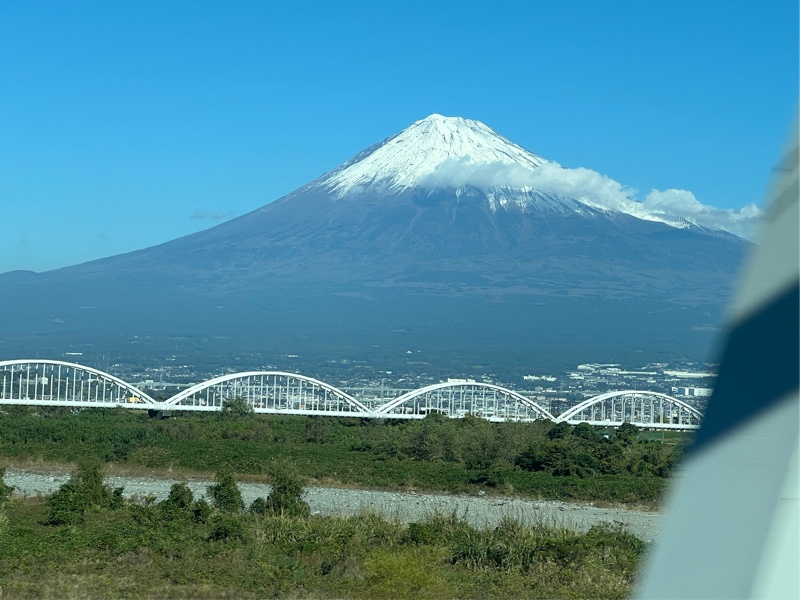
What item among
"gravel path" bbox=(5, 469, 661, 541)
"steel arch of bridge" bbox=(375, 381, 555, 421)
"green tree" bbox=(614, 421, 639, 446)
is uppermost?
"steel arch of bridge" bbox=(375, 381, 555, 421)

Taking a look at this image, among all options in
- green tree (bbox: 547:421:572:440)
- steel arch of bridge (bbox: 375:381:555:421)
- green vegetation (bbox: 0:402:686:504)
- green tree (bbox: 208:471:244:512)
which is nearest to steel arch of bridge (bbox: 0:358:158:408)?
green vegetation (bbox: 0:402:686:504)

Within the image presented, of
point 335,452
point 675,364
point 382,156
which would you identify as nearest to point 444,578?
point 335,452

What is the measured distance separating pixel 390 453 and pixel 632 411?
53.4 feet

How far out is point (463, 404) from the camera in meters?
38.5

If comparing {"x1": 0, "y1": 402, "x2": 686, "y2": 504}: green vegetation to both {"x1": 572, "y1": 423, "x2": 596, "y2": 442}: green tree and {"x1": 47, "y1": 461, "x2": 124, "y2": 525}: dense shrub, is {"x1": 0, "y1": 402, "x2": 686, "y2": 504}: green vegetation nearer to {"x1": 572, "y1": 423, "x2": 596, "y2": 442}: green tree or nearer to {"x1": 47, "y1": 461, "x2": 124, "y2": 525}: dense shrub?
{"x1": 572, "y1": 423, "x2": 596, "y2": 442}: green tree

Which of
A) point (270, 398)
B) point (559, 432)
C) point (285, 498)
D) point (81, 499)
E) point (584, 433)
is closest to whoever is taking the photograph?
point (81, 499)

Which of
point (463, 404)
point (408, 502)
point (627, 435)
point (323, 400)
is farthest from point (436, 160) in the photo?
point (408, 502)

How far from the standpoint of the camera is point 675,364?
81438 mm

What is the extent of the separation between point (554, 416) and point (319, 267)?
94.3 meters

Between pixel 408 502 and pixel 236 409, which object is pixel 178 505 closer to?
pixel 408 502

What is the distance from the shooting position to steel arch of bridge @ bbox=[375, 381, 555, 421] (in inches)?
1319

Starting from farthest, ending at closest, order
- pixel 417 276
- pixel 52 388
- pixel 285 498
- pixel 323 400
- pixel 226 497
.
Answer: pixel 417 276, pixel 323 400, pixel 52 388, pixel 226 497, pixel 285 498

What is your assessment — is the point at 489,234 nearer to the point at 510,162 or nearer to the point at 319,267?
the point at 510,162

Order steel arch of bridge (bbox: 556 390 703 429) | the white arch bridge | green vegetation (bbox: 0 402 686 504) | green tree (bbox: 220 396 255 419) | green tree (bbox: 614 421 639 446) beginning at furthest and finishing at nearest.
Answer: steel arch of bridge (bbox: 556 390 703 429), the white arch bridge, green tree (bbox: 220 396 255 419), green tree (bbox: 614 421 639 446), green vegetation (bbox: 0 402 686 504)
